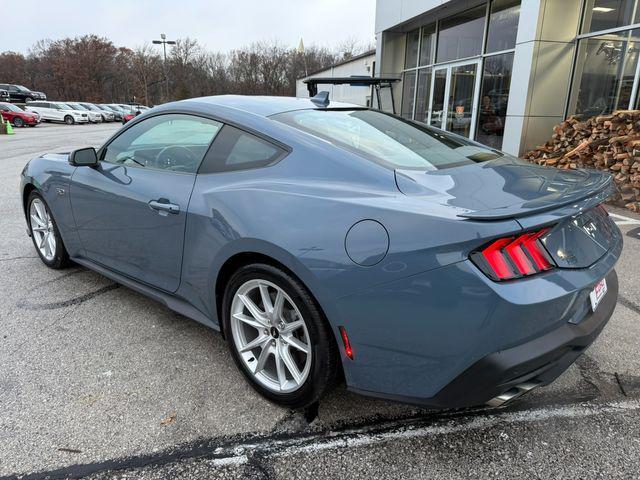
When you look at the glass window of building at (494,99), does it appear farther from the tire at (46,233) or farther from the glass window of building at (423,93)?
the tire at (46,233)

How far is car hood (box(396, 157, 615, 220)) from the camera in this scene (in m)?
1.77

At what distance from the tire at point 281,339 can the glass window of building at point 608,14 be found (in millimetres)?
8947

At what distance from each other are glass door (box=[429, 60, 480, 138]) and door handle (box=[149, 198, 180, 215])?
10.7m

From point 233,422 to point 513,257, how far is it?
149 cm

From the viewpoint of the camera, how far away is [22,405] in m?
2.38

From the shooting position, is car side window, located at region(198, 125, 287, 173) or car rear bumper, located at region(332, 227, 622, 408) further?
car side window, located at region(198, 125, 287, 173)

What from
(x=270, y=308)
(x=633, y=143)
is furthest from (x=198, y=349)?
(x=633, y=143)

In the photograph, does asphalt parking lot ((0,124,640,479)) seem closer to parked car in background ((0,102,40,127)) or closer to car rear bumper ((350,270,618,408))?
car rear bumper ((350,270,618,408))

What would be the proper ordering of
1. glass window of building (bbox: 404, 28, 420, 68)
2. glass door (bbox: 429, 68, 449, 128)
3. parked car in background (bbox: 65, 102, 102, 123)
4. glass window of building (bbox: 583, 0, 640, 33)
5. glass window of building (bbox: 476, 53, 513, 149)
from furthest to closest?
parked car in background (bbox: 65, 102, 102, 123) → glass window of building (bbox: 404, 28, 420, 68) → glass door (bbox: 429, 68, 449, 128) → glass window of building (bbox: 476, 53, 513, 149) → glass window of building (bbox: 583, 0, 640, 33)

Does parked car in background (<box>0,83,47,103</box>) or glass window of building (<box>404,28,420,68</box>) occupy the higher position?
glass window of building (<box>404,28,420,68</box>)

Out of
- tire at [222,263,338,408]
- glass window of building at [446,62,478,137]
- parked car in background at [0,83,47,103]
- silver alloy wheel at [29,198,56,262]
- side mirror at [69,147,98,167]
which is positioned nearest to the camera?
tire at [222,263,338,408]

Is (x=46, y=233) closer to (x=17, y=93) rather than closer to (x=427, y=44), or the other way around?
(x=427, y=44)

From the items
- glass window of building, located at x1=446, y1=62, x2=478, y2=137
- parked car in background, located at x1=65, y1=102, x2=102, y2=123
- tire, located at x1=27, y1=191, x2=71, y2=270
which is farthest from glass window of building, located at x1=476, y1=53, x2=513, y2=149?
parked car in background, located at x1=65, y1=102, x2=102, y2=123

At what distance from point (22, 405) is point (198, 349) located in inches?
37.0
